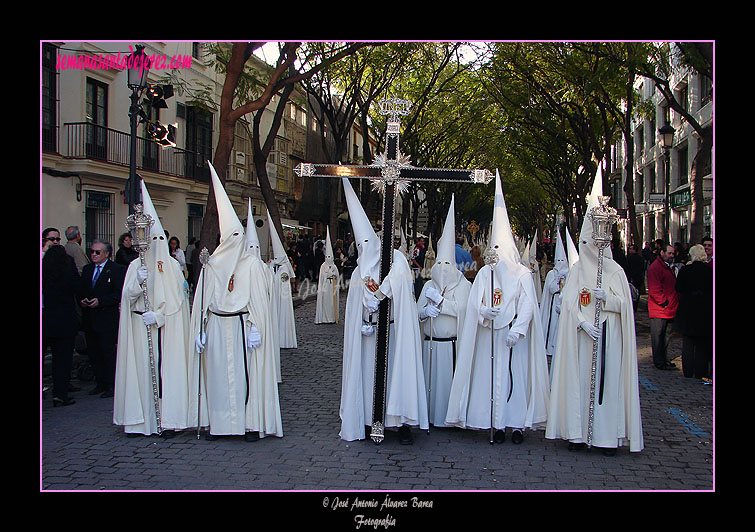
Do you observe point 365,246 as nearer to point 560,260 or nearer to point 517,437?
point 517,437

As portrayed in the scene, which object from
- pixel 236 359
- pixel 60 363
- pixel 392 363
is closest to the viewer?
pixel 392 363

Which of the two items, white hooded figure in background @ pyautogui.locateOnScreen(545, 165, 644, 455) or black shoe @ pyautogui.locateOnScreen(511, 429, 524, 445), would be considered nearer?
white hooded figure in background @ pyautogui.locateOnScreen(545, 165, 644, 455)

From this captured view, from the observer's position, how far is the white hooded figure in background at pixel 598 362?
635 cm

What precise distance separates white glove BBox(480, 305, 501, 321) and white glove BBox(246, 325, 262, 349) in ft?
7.33

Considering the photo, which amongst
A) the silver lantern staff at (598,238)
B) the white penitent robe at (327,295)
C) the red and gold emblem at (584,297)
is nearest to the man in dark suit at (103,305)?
the red and gold emblem at (584,297)

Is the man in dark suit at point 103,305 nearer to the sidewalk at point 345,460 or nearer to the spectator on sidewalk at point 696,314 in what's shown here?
the sidewalk at point 345,460

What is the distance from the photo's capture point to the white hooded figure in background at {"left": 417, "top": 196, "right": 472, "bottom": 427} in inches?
288

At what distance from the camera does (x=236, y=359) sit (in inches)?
269

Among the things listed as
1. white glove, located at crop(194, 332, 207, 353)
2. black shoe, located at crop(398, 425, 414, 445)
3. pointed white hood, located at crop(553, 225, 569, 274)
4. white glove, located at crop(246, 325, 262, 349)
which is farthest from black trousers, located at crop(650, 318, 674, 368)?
white glove, located at crop(194, 332, 207, 353)

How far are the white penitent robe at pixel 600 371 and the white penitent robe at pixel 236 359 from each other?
2794mm

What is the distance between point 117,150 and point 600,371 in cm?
1932

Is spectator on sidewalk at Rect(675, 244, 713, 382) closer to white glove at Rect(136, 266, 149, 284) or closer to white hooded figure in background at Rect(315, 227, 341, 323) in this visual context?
white glove at Rect(136, 266, 149, 284)

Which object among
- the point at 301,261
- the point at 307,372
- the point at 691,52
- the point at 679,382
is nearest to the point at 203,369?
the point at 307,372

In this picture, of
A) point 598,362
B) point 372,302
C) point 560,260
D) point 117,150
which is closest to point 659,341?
point 560,260
